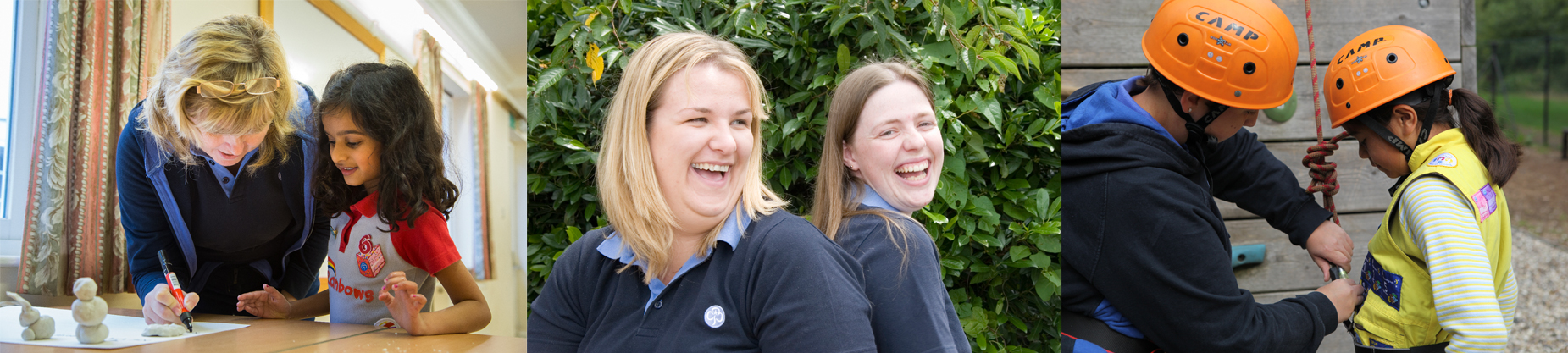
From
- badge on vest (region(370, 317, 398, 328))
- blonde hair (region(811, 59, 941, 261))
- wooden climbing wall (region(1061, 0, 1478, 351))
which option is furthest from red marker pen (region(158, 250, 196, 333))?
wooden climbing wall (region(1061, 0, 1478, 351))

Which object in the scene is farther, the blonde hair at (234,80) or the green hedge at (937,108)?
the green hedge at (937,108)

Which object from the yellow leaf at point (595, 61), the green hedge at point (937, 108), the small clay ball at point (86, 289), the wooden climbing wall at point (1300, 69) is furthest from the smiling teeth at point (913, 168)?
the small clay ball at point (86, 289)

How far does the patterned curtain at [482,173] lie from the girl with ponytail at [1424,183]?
2.14 m

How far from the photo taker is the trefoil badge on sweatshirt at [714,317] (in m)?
1.36

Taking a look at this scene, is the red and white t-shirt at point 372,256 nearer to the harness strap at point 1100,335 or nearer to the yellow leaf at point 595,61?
the yellow leaf at point 595,61

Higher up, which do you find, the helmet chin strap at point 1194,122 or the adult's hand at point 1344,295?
the helmet chin strap at point 1194,122

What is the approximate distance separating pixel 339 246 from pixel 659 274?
569 millimetres

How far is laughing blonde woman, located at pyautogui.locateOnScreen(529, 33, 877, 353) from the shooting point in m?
1.33

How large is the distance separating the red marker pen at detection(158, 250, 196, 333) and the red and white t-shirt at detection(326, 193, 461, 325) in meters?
0.27

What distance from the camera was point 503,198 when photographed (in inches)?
59.6

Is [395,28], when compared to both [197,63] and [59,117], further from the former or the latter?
[59,117]

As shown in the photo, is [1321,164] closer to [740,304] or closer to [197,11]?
[740,304]

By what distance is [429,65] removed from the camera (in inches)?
56.2

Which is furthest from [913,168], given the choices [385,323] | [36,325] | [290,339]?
[36,325]
